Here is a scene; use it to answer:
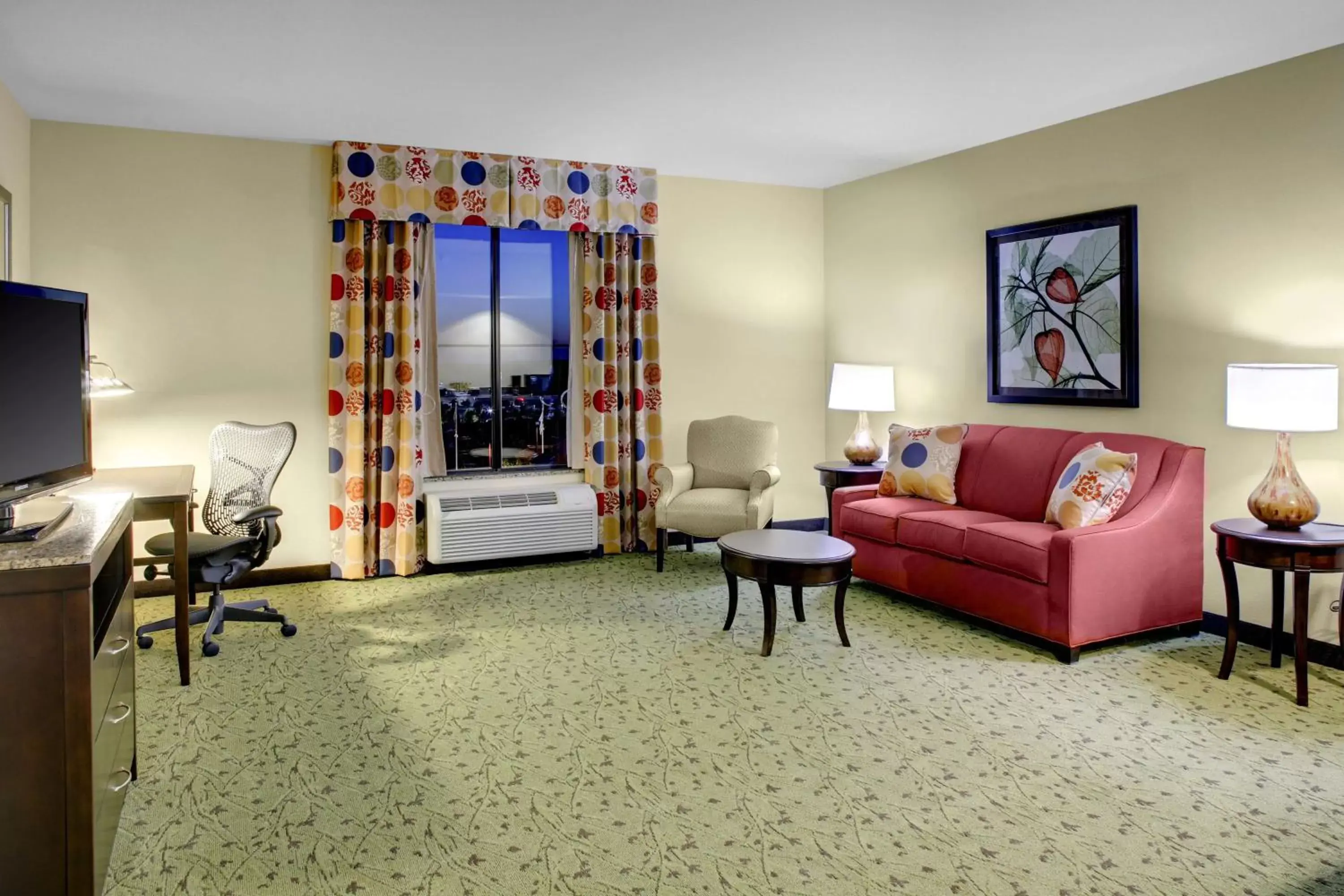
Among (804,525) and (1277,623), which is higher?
(804,525)

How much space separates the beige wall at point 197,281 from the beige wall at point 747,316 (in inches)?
93.7

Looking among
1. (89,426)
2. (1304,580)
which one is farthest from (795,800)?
(89,426)

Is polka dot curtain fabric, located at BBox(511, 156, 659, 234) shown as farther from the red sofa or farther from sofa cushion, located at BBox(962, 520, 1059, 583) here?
sofa cushion, located at BBox(962, 520, 1059, 583)

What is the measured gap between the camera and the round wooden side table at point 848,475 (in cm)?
559

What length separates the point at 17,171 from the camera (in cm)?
447

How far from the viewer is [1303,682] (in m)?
3.36

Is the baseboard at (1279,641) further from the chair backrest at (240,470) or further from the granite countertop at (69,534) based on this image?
the chair backrest at (240,470)

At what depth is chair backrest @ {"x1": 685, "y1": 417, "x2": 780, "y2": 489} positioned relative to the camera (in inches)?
232

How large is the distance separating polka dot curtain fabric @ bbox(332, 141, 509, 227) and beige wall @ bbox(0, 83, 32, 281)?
1.53 meters

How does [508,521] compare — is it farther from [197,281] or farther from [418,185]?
[197,281]

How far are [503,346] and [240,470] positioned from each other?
2.06m

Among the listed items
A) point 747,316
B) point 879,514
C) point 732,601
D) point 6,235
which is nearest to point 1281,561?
point 879,514

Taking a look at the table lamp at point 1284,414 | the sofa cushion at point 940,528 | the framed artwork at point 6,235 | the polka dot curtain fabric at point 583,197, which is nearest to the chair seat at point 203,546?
the framed artwork at point 6,235

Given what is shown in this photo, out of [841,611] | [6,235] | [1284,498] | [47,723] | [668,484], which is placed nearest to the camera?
[47,723]
